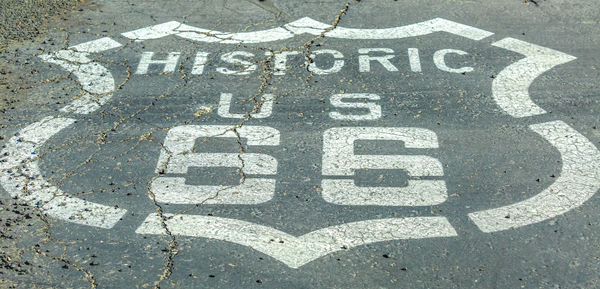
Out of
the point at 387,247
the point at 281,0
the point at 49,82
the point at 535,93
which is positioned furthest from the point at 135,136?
the point at 535,93

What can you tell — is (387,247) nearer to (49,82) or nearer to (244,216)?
(244,216)

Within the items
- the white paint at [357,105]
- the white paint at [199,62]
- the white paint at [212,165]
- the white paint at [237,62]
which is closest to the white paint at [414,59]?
the white paint at [357,105]

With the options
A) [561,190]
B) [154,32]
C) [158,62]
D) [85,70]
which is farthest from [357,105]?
[85,70]

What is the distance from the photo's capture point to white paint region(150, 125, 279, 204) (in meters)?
6.24

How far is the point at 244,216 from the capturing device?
601cm

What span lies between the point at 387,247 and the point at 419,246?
0.86 feet

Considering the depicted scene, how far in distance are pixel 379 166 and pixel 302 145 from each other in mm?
814

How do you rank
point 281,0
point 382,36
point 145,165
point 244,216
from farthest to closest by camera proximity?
point 281,0 < point 382,36 < point 145,165 < point 244,216

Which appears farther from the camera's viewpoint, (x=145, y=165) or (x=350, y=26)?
(x=350, y=26)

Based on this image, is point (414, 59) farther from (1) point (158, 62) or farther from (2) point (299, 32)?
(1) point (158, 62)

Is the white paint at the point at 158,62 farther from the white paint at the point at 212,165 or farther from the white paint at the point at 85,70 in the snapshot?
the white paint at the point at 212,165

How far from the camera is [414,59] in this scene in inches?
324

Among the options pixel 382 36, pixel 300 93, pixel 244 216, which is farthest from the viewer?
pixel 382 36

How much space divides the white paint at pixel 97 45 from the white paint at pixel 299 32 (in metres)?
0.24
